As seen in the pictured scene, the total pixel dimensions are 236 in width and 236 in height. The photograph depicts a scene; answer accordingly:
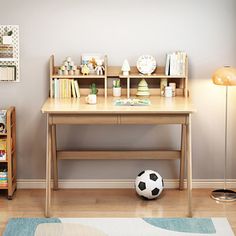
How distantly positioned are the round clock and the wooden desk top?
0.25 metres

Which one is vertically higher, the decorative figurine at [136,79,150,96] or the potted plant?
the potted plant

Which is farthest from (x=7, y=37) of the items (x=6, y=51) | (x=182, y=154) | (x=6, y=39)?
(x=182, y=154)

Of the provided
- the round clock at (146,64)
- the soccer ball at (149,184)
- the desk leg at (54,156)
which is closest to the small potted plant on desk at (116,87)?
the round clock at (146,64)

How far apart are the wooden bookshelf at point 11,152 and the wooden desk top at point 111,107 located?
346mm

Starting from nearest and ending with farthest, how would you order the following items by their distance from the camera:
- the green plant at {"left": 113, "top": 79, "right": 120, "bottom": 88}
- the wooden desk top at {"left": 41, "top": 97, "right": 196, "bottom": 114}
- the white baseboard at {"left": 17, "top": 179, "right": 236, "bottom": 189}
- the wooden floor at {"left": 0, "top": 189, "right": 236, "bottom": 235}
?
the wooden desk top at {"left": 41, "top": 97, "right": 196, "bottom": 114}, the wooden floor at {"left": 0, "top": 189, "right": 236, "bottom": 235}, the green plant at {"left": 113, "top": 79, "right": 120, "bottom": 88}, the white baseboard at {"left": 17, "top": 179, "right": 236, "bottom": 189}

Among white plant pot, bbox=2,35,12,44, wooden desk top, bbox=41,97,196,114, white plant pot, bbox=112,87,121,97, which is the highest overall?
white plant pot, bbox=2,35,12,44

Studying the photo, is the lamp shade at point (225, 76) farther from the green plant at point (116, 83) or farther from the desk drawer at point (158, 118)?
the green plant at point (116, 83)

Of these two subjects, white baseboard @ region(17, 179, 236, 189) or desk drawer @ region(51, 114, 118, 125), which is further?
white baseboard @ region(17, 179, 236, 189)

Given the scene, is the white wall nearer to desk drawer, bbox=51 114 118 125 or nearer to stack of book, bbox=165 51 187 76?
stack of book, bbox=165 51 187 76

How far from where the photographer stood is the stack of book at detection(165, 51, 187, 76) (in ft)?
16.4

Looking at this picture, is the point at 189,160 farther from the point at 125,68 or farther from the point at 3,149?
the point at 3,149

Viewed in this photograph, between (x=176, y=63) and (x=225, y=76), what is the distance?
0.45 meters

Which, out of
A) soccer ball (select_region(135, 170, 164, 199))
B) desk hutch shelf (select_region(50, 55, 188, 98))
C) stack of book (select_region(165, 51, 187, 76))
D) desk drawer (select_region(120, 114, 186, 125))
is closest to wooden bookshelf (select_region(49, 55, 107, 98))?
desk hutch shelf (select_region(50, 55, 188, 98))

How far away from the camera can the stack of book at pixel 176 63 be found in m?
5.01
